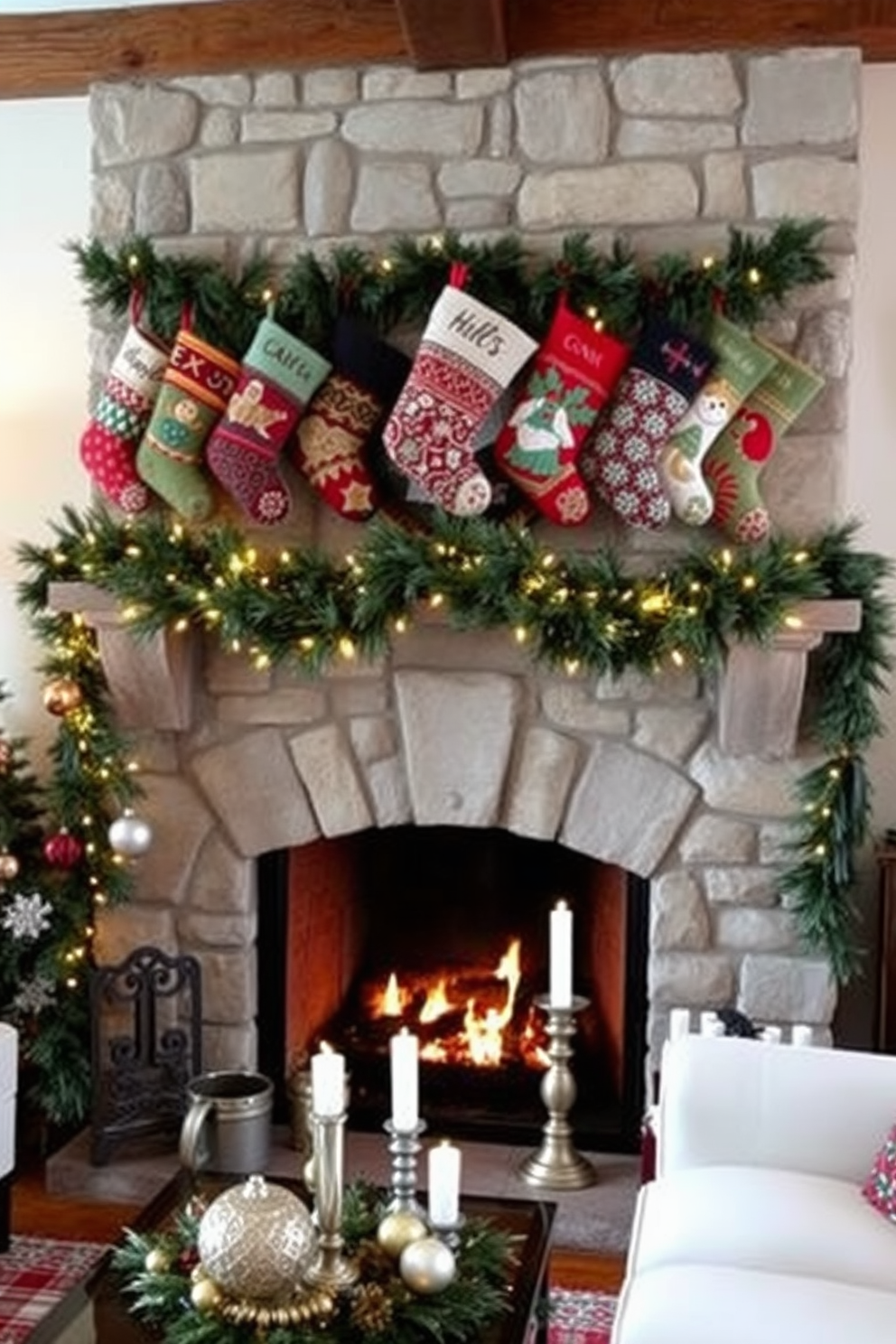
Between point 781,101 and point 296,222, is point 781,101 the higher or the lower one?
the higher one

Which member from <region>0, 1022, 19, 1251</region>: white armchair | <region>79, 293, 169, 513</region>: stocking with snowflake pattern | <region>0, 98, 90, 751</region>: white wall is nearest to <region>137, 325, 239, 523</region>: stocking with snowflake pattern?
<region>79, 293, 169, 513</region>: stocking with snowflake pattern

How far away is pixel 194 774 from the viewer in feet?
10.7

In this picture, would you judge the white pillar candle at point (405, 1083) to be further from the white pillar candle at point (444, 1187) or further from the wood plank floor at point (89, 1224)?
the wood plank floor at point (89, 1224)

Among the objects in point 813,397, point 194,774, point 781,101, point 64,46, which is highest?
point 64,46

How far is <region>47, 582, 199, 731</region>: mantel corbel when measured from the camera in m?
3.06

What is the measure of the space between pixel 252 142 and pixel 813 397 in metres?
1.34

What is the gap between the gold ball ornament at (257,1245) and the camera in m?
1.78

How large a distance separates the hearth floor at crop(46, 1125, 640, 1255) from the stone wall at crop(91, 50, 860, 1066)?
34 centimetres

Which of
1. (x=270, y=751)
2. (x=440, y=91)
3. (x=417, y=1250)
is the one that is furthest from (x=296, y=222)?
(x=417, y=1250)

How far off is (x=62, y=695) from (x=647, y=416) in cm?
141

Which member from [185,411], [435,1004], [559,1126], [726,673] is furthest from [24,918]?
[726,673]

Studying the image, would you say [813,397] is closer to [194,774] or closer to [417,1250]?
[194,774]

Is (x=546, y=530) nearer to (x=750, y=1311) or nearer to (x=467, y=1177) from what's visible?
(x=467, y=1177)

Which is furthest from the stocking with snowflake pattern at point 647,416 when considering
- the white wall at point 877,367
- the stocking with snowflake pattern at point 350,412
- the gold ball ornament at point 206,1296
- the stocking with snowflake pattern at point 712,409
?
the gold ball ornament at point 206,1296
